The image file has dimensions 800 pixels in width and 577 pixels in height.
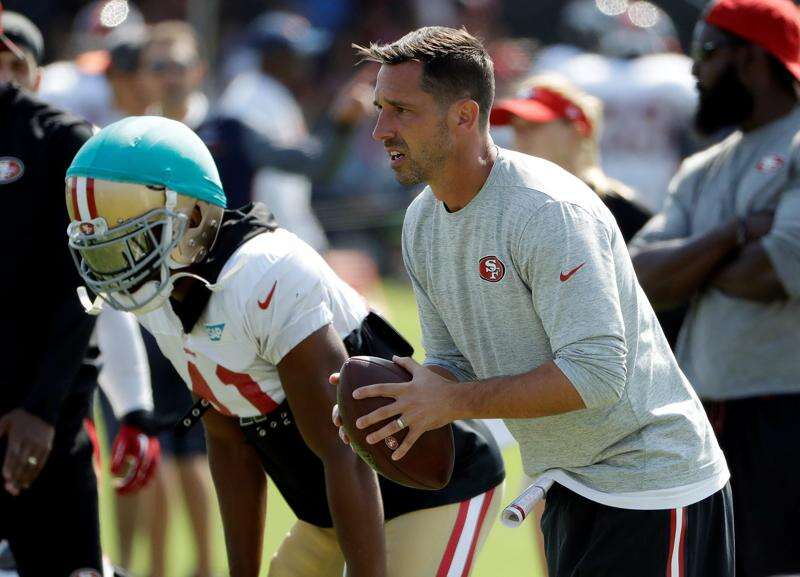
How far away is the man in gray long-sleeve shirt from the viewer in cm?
278

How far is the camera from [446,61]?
2986mm

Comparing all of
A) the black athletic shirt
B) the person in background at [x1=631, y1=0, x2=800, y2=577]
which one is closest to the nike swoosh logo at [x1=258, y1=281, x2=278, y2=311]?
the black athletic shirt

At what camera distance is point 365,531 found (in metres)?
3.15

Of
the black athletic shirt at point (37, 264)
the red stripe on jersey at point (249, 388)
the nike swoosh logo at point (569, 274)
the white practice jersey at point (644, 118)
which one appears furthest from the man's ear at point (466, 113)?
the white practice jersey at point (644, 118)

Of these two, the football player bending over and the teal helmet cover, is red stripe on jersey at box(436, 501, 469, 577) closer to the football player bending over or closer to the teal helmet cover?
the football player bending over

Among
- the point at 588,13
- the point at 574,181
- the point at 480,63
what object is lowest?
the point at 588,13

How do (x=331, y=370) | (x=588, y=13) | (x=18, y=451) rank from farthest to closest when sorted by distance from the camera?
(x=588, y=13)
(x=18, y=451)
(x=331, y=370)

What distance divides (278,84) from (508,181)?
18.1 ft

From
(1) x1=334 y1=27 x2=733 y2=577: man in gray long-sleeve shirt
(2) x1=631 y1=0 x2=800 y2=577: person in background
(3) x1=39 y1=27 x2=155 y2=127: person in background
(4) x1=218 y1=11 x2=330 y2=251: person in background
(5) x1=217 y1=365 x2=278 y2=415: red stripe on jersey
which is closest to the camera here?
(1) x1=334 y1=27 x2=733 y2=577: man in gray long-sleeve shirt

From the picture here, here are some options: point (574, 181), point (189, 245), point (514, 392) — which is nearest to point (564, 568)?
point (514, 392)

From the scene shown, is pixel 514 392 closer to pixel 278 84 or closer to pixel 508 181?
pixel 508 181

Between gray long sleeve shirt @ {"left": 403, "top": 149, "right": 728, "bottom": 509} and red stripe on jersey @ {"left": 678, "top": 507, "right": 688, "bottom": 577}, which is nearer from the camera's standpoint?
gray long sleeve shirt @ {"left": 403, "top": 149, "right": 728, "bottom": 509}

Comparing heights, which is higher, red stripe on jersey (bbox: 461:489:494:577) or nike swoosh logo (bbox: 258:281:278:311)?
nike swoosh logo (bbox: 258:281:278:311)

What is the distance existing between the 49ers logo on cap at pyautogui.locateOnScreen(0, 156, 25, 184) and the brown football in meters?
1.54
